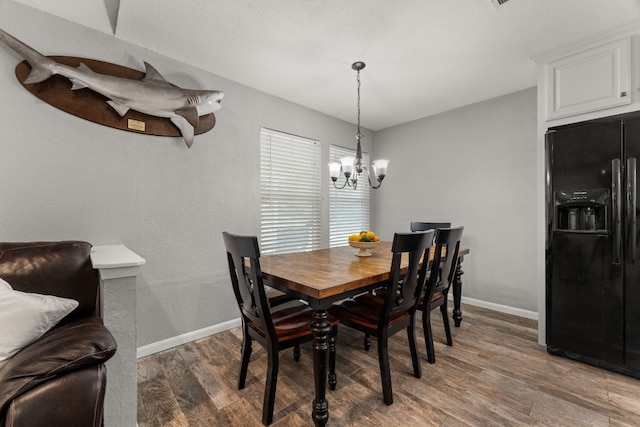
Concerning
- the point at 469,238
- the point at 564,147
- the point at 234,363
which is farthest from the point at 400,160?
the point at 234,363

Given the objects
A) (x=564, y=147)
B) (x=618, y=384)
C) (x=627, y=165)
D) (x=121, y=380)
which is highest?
(x=564, y=147)

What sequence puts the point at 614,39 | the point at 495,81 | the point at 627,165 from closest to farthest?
1. the point at 627,165
2. the point at 614,39
3. the point at 495,81

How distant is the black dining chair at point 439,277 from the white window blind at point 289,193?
171cm

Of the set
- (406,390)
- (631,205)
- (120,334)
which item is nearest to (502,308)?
(631,205)

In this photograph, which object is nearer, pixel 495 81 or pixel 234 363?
pixel 234 363

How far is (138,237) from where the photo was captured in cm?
224

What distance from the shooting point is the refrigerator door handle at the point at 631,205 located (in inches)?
75.4

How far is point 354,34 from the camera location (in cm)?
211

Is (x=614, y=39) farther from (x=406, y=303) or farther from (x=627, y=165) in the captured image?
(x=406, y=303)

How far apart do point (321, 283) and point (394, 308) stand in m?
0.56

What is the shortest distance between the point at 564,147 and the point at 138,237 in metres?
3.48

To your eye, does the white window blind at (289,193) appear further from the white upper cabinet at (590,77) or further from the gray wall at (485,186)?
the white upper cabinet at (590,77)

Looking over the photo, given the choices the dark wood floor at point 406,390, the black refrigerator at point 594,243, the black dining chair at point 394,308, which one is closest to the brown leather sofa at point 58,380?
the dark wood floor at point 406,390

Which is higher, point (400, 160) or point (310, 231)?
point (400, 160)
